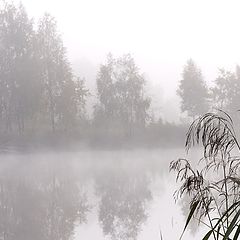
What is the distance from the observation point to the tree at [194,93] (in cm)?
4206

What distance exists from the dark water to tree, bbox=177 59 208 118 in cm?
2023

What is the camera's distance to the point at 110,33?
143 metres

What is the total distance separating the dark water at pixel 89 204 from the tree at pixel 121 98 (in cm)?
1594

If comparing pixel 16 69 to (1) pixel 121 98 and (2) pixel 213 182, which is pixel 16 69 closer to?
(1) pixel 121 98

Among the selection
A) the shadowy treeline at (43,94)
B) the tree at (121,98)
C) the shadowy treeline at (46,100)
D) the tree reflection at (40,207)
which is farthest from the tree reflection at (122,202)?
the tree at (121,98)

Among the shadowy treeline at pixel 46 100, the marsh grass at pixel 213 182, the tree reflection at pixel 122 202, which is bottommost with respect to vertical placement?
the tree reflection at pixel 122 202

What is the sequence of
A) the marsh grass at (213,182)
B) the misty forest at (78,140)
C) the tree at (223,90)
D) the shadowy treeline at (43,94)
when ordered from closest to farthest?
the marsh grass at (213,182), the misty forest at (78,140), the shadowy treeline at (43,94), the tree at (223,90)

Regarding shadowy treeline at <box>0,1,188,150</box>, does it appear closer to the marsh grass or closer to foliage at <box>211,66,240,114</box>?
foliage at <box>211,66,240,114</box>

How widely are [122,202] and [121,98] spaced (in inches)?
1089

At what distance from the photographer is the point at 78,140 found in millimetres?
33938

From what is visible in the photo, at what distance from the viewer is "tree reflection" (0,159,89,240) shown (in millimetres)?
8906

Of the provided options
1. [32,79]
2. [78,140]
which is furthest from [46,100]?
[78,140]

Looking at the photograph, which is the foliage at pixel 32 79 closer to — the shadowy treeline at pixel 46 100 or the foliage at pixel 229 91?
the shadowy treeline at pixel 46 100

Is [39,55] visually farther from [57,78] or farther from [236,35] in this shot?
[236,35]
